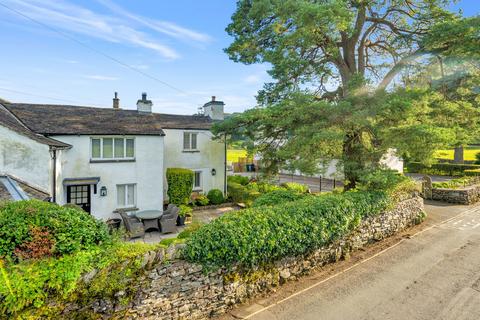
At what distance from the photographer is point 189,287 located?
7.02 m

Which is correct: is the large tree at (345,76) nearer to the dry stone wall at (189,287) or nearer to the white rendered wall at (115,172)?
the white rendered wall at (115,172)

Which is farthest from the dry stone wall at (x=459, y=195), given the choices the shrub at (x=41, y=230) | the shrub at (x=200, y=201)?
the shrub at (x=41, y=230)

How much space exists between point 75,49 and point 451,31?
21.4 m

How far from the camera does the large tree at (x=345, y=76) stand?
39.0ft

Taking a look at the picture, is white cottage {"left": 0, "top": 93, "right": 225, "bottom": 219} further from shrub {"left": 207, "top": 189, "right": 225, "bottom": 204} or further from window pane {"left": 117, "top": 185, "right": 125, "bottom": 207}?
shrub {"left": 207, "top": 189, "right": 225, "bottom": 204}

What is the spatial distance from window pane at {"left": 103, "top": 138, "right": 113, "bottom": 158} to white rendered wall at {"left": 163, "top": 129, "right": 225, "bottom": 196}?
Answer: 15.6 ft

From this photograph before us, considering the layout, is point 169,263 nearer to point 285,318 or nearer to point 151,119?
point 285,318

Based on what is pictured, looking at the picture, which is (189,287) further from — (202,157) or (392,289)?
(202,157)

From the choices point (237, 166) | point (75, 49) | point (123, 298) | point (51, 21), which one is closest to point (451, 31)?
point (123, 298)

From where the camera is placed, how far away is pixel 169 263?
6.77 meters

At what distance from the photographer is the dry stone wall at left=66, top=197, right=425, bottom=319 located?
20.8 ft

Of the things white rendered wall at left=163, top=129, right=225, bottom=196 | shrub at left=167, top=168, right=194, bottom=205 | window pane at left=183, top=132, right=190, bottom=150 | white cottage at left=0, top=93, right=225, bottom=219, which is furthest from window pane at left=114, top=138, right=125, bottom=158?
window pane at left=183, top=132, right=190, bottom=150

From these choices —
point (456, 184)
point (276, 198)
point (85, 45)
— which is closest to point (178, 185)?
point (276, 198)

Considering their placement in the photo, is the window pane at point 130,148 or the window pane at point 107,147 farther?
the window pane at point 130,148
